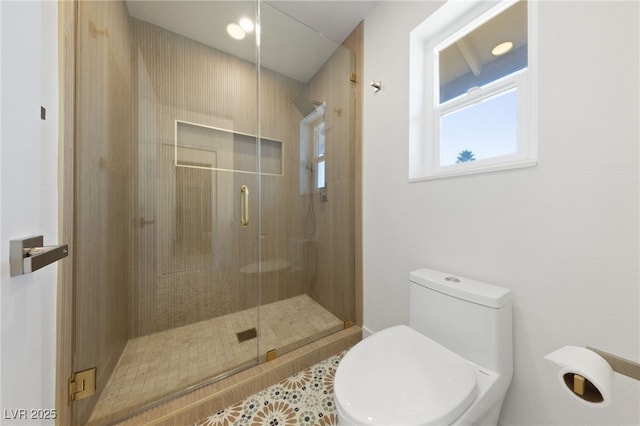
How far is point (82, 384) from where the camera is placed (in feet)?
3.04

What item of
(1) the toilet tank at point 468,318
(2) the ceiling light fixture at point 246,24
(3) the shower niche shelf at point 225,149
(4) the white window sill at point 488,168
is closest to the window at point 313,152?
(3) the shower niche shelf at point 225,149

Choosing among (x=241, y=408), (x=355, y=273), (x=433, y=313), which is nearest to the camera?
(x=433, y=313)

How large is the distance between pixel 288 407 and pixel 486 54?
215 centimetres

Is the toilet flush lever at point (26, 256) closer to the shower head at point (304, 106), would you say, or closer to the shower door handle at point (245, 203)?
the shower door handle at point (245, 203)

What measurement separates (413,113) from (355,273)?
1229 mm

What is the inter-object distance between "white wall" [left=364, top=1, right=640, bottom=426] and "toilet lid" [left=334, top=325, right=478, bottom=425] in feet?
1.19

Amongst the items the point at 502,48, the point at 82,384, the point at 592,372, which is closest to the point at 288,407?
the point at 82,384

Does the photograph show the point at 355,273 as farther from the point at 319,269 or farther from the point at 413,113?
the point at 413,113

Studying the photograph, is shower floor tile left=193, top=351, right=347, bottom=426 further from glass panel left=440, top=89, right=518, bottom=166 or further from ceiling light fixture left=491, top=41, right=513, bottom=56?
ceiling light fixture left=491, top=41, right=513, bottom=56

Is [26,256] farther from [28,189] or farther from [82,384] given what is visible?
[82,384]

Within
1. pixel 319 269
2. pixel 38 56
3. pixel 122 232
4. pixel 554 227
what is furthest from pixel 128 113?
pixel 554 227

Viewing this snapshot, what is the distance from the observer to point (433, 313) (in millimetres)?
988

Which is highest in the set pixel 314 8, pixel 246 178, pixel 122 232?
pixel 314 8

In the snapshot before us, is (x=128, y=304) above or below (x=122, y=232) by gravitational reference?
below
